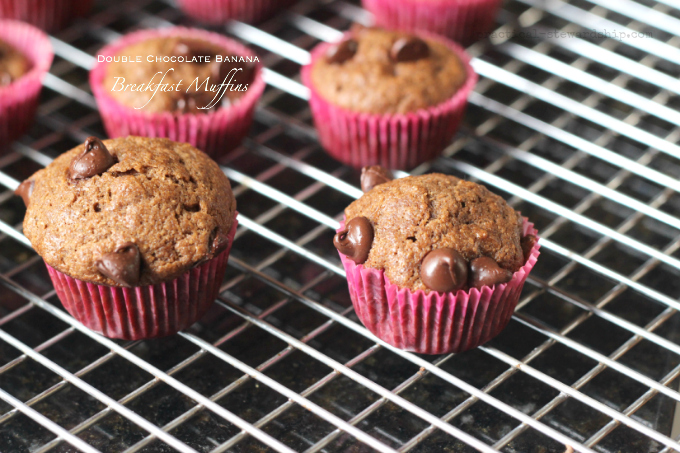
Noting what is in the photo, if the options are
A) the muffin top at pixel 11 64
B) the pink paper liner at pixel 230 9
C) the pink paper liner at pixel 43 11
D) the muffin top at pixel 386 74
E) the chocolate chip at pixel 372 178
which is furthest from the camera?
the pink paper liner at pixel 230 9

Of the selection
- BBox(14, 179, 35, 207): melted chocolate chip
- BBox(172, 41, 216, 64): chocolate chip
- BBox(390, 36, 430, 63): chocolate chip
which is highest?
BBox(390, 36, 430, 63): chocolate chip

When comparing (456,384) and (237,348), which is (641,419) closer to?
(456,384)

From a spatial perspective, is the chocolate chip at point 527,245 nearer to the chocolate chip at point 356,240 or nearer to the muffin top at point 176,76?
the chocolate chip at point 356,240

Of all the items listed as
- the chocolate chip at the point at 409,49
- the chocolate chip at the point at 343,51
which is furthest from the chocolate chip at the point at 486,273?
the chocolate chip at the point at 343,51

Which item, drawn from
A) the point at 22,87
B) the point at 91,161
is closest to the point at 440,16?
the point at 22,87

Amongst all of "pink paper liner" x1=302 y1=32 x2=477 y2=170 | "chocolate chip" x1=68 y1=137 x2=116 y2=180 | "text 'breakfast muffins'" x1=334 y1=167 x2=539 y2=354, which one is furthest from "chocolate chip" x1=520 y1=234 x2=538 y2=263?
"chocolate chip" x1=68 y1=137 x2=116 y2=180

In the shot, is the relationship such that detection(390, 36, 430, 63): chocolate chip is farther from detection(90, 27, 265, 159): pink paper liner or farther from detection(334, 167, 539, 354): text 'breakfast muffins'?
→ detection(334, 167, 539, 354): text 'breakfast muffins'

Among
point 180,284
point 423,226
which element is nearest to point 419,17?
point 423,226
